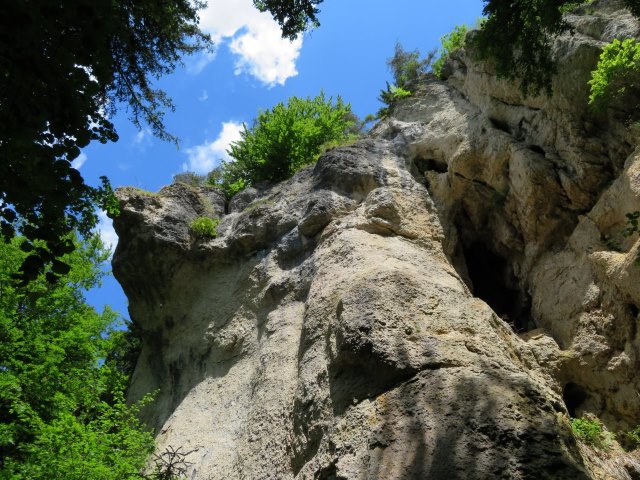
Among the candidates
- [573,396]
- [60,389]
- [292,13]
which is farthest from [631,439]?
[60,389]

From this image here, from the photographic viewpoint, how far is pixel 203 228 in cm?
1351

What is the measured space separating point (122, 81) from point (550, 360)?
8336mm

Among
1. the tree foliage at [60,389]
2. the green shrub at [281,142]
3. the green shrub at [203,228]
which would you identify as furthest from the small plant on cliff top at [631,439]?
the green shrub at [281,142]

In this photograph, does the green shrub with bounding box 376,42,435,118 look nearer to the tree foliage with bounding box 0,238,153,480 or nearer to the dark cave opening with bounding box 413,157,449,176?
the dark cave opening with bounding box 413,157,449,176

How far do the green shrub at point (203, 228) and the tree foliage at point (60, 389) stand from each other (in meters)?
3.33

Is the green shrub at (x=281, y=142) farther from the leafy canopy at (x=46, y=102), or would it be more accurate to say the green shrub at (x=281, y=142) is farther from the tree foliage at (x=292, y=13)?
the leafy canopy at (x=46, y=102)

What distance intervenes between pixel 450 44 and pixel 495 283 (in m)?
7.71

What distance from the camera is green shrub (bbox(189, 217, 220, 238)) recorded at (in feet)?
44.3

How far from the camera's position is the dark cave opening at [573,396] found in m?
9.27

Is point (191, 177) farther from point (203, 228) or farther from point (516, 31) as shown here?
point (516, 31)

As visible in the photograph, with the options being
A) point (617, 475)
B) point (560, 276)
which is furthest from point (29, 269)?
point (560, 276)

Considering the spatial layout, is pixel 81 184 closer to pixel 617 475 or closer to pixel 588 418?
pixel 617 475

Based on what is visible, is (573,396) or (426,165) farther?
(426,165)

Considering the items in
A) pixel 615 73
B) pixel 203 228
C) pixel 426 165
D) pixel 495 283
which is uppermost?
pixel 426 165
